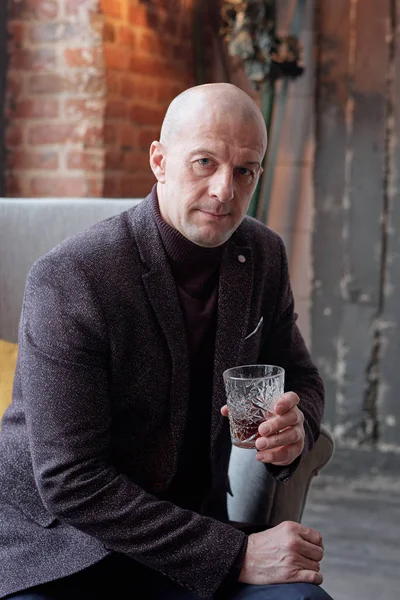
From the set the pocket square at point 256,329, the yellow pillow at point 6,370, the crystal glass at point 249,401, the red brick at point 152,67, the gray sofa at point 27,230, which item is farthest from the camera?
the red brick at point 152,67

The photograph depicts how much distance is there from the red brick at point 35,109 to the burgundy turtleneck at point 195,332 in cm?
151

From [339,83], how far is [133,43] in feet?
2.56

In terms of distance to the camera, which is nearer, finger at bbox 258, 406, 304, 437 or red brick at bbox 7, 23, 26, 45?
finger at bbox 258, 406, 304, 437

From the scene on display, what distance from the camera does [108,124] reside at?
2961mm

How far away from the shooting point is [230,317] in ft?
5.18

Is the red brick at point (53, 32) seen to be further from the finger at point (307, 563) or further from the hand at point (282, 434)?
the finger at point (307, 563)

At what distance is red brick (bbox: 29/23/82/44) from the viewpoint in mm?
2908

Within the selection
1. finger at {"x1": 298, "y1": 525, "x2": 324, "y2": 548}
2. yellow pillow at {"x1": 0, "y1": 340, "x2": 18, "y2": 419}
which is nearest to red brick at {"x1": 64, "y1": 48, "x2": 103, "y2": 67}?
yellow pillow at {"x1": 0, "y1": 340, "x2": 18, "y2": 419}

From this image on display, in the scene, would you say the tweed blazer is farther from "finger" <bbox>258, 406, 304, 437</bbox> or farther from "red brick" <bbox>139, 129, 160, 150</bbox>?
"red brick" <bbox>139, 129, 160, 150</bbox>

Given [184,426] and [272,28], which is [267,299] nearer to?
[184,426]

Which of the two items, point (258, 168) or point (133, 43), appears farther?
point (133, 43)

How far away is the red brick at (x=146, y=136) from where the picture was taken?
124 inches

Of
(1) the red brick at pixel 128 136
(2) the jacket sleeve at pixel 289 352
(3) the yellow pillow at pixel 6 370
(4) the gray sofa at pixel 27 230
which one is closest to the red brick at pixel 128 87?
A: (1) the red brick at pixel 128 136

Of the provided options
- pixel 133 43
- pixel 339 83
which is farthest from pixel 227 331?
pixel 339 83
